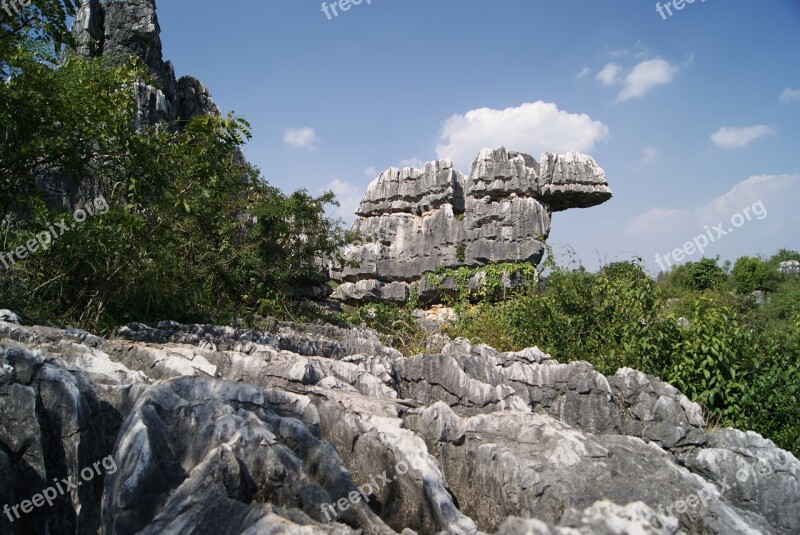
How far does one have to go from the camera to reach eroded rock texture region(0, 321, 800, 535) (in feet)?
6.76

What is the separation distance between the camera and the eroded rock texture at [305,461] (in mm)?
2061

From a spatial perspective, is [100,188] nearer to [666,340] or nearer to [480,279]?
[666,340]

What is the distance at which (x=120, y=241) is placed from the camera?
18.6 feet

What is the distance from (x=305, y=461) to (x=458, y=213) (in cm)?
1754

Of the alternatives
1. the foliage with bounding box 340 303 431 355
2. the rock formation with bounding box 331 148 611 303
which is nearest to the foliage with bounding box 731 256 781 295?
the rock formation with bounding box 331 148 611 303

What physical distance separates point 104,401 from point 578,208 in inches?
701

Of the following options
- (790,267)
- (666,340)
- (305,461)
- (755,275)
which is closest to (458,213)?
(666,340)

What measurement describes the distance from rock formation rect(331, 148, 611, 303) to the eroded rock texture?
13.9 m

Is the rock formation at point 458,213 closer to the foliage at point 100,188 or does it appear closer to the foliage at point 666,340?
the foliage at point 666,340

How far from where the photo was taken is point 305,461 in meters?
2.43

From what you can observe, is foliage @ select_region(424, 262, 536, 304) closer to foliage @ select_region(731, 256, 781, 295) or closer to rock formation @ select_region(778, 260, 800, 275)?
foliage @ select_region(731, 256, 781, 295)

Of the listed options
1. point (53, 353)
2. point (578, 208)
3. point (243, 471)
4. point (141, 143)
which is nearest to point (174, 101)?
point (141, 143)

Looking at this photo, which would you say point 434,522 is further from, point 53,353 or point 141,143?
point 141,143

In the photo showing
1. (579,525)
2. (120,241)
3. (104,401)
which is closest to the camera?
(579,525)
